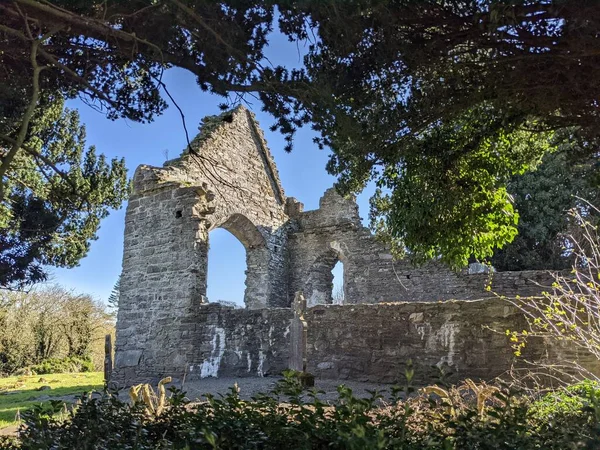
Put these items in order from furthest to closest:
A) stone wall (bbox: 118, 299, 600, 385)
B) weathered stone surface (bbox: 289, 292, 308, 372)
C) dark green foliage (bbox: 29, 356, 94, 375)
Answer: dark green foliage (bbox: 29, 356, 94, 375) < weathered stone surface (bbox: 289, 292, 308, 372) < stone wall (bbox: 118, 299, 600, 385)

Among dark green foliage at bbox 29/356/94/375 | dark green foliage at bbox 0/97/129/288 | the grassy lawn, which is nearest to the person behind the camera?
the grassy lawn

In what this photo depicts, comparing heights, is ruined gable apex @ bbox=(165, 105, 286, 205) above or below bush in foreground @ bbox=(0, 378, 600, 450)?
above

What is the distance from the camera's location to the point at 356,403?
337 centimetres

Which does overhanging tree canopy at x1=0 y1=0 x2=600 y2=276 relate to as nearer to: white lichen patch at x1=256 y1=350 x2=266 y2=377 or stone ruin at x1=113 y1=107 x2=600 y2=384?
stone ruin at x1=113 y1=107 x2=600 y2=384

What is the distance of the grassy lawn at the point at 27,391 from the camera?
30.3 ft

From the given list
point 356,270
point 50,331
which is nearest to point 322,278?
point 356,270

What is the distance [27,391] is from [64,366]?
7.20m

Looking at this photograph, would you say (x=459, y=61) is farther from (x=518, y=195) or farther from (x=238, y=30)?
(x=518, y=195)

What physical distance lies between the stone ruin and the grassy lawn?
1.26 m

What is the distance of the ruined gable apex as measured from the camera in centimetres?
1516

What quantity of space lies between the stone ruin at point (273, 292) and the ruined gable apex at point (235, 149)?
1.9 inches

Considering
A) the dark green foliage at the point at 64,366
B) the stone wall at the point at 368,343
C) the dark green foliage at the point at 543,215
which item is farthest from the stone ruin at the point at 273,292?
the dark green foliage at the point at 64,366

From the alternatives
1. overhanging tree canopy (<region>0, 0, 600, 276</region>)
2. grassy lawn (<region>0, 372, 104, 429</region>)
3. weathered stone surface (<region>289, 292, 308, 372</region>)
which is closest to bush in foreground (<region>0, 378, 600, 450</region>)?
overhanging tree canopy (<region>0, 0, 600, 276</region>)

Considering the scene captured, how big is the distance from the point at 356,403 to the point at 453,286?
36.8ft
